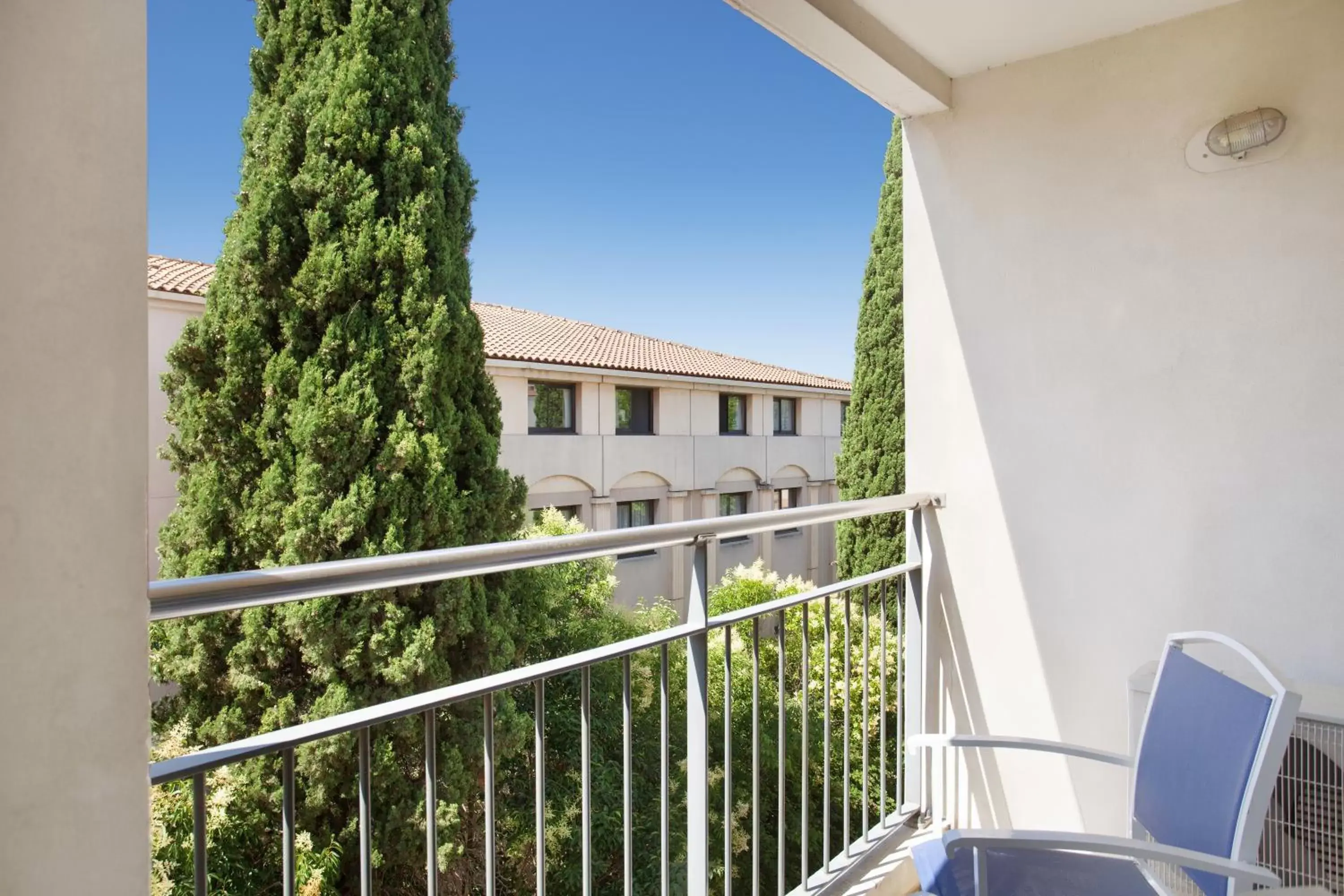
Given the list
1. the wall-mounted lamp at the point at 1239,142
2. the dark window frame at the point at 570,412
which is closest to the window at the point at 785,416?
the dark window frame at the point at 570,412

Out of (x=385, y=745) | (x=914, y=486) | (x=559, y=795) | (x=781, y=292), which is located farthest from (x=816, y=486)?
(x=914, y=486)

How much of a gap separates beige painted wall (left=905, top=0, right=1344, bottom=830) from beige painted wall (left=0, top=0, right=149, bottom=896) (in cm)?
240

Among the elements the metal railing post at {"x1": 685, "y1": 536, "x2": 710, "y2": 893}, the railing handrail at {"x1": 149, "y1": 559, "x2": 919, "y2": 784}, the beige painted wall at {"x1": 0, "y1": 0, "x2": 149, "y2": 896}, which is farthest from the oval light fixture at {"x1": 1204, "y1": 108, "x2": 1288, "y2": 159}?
the beige painted wall at {"x1": 0, "y1": 0, "x2": 149, "y2": 896}

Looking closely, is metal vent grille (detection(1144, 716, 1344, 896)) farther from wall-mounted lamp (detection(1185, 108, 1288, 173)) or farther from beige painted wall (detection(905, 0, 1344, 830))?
wall-mounted lamp (detection(1185, 108, 1288, 173))

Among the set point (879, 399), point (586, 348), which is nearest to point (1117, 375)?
point (879, 399)

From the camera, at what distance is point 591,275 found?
26500 mm

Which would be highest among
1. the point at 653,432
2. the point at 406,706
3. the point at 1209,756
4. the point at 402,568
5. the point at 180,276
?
the point at 180,276

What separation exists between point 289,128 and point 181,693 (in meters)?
4.67

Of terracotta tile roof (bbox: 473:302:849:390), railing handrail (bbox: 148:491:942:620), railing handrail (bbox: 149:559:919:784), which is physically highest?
terracotta tile roof (bbox: 473:302:849:390)

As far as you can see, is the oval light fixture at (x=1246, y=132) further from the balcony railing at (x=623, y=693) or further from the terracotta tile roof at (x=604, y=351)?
the terracotta tile roof at (x=604, y=351)

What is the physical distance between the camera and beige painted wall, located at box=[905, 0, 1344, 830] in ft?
6.95

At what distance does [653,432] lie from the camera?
15.2 meters

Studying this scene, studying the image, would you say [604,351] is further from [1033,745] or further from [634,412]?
[1033,745]

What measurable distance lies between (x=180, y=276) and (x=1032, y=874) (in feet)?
34.7
